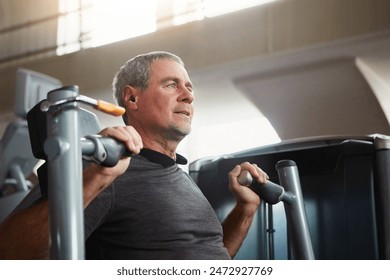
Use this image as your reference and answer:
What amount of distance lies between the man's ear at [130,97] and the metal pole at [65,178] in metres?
0.43

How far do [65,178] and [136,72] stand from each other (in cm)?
50

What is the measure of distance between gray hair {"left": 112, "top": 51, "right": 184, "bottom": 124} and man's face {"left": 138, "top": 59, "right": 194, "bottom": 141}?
0.5 inches

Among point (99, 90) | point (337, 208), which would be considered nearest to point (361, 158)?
point (337, 208)

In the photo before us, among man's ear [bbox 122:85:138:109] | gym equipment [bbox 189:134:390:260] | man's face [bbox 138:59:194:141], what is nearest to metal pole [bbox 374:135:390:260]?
gym equipment [bbox 189:134:390:260]

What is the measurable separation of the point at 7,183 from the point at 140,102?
35 cm

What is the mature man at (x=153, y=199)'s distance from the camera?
1021 mm

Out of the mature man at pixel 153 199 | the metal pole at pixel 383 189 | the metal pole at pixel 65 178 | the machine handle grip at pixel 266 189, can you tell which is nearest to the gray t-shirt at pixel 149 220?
the mature man at pixel 153 199

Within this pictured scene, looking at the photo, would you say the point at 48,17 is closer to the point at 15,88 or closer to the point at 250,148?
the point at 15,88

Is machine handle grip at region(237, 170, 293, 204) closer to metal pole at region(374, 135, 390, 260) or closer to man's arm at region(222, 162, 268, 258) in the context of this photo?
man's arm at region(222, 162, 268, 258)

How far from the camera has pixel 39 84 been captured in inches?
50.4

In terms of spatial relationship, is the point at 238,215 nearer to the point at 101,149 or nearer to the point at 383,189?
the point at 383,189

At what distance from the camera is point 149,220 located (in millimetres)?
1054

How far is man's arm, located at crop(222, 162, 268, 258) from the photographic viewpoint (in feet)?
3.95

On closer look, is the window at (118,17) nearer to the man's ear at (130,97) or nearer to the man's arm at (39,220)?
the man's ear at (130,97)
